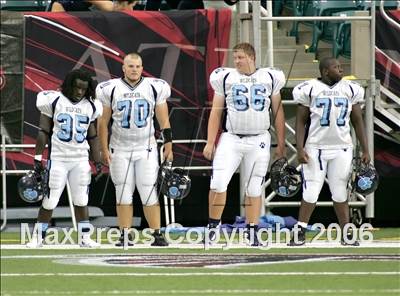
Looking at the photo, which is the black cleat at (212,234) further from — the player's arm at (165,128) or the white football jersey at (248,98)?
the white football jersey at (248,98)

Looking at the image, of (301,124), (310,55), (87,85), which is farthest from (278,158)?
(310,55)

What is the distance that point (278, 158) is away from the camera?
11.6 meters

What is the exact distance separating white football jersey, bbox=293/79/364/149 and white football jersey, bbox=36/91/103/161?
1873mm

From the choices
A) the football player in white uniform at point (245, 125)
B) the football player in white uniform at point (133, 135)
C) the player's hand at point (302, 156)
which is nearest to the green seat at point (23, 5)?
the football player in white uniform at point (133, 135)

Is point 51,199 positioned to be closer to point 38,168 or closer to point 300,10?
point 38,168

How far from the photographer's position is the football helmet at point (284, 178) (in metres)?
11.7

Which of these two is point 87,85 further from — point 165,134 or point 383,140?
point 383,140

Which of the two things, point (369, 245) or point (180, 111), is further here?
point (180, 111)

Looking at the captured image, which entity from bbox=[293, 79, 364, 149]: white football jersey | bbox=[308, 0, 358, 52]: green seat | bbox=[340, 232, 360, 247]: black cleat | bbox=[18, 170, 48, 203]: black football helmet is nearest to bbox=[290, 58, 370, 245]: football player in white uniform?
bbox=[293, 79, 364, 149]: white football jersey

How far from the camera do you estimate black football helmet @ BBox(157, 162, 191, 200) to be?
1134 cm

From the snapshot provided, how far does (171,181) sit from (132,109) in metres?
0.73

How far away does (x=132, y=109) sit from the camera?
11188 mm

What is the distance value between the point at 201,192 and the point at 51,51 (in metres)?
2.09

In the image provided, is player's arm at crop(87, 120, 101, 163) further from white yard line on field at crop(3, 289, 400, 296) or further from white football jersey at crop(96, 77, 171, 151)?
white yard line on field at crop(3, 289, 400, 296)
